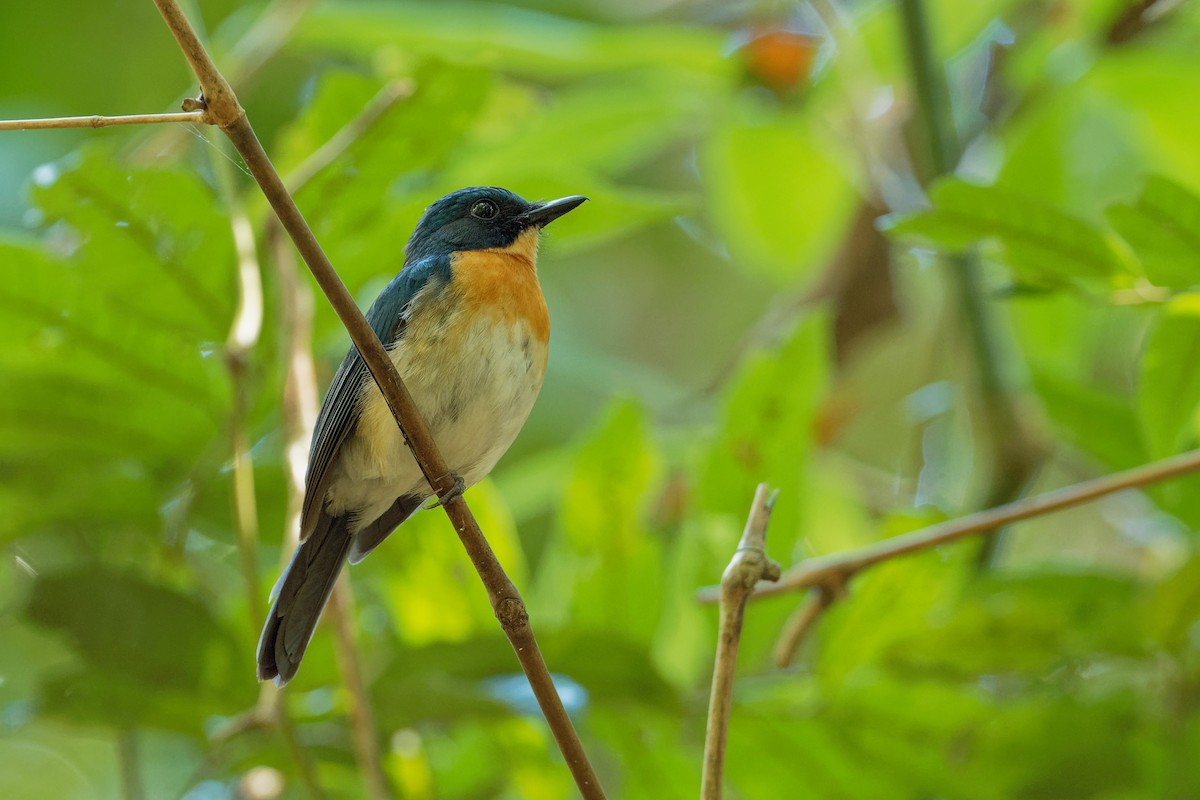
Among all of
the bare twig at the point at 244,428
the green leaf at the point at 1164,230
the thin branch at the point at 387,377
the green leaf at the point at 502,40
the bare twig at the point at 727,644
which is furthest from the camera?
the green leaf at the point at 502,40

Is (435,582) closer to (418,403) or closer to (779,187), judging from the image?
(418,403)

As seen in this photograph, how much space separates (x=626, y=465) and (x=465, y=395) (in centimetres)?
34

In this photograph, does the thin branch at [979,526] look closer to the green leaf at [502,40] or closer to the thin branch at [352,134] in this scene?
the thin branch at [352,134]

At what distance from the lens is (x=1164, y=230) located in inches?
71.7

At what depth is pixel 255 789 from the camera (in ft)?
8.53

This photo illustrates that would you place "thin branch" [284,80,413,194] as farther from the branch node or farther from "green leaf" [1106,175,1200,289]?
"green leaf" [1106,175,1200,289]

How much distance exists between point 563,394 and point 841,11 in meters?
1.26

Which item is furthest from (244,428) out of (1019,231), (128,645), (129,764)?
(1019,231)

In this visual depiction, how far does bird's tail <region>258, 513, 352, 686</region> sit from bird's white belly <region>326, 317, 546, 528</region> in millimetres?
150

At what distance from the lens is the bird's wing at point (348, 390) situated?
2168 mm

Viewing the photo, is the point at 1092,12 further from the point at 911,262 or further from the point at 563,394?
the point at 563,394

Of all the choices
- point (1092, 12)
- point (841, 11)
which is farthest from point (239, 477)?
point (1092, 12)

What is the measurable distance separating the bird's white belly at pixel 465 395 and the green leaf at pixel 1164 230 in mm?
1015

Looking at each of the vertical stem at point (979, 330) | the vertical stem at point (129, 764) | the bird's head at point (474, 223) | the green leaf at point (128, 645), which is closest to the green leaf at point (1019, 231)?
the bird's head at point (474, 223)
